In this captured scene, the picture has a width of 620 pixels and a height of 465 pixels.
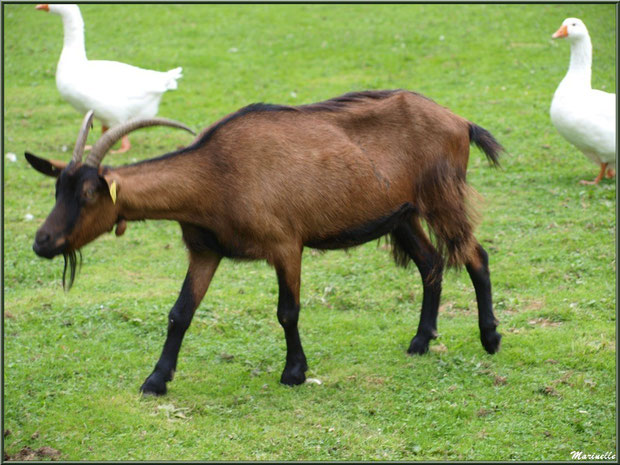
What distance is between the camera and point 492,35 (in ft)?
57.9

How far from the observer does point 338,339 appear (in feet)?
22.8

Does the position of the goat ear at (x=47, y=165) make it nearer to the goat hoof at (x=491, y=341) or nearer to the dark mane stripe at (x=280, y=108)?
the dark mane stripe at (x=280, y=108)

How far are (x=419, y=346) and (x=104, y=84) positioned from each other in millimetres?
7091

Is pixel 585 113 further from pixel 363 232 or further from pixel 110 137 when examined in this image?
pixel 110 137

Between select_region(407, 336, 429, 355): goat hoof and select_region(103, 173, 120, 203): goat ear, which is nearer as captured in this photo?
select_region(103, 173, 120, 203): goat ear

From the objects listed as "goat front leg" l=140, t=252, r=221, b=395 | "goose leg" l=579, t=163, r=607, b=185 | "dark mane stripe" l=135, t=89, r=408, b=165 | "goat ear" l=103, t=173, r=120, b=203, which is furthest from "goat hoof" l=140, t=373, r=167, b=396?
"goose leg" l=579, t=163, r=607, b=185

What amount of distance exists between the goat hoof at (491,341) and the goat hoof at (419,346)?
0.44 meters

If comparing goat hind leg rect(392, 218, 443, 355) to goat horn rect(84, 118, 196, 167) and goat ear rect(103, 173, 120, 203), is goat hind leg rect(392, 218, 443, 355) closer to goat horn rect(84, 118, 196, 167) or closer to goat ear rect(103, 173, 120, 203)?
goat horn rect(84, 118, 196, 167)

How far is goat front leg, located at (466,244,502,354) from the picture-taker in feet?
21.1

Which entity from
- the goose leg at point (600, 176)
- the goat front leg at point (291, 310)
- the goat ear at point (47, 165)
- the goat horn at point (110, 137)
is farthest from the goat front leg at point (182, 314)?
the goose leg at point (600, 176)

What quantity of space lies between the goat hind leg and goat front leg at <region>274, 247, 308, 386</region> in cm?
102

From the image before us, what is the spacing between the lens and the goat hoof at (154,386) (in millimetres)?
5863

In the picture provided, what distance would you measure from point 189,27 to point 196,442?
50.3 ft

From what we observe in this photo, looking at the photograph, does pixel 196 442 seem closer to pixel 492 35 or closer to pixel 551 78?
pixel 551 78
